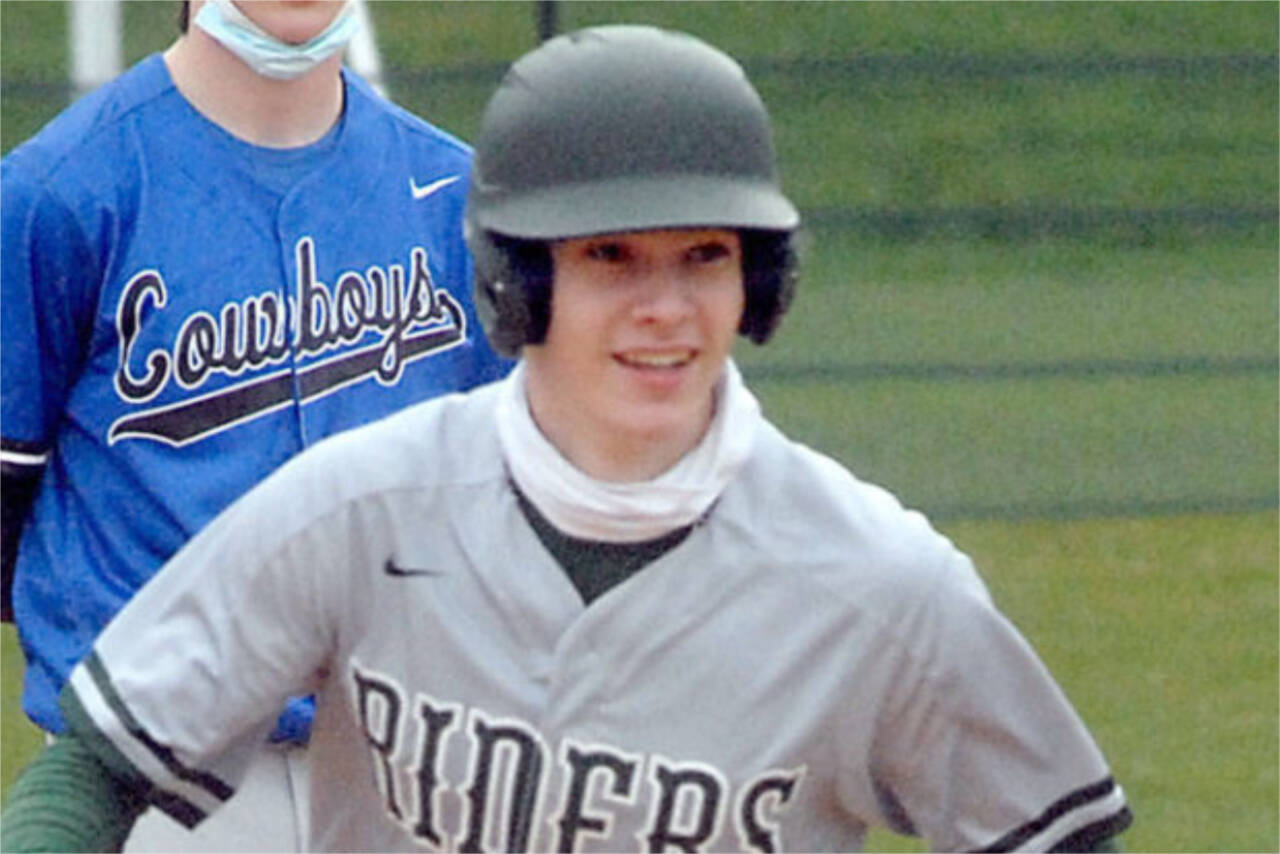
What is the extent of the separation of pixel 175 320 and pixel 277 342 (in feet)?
0.43

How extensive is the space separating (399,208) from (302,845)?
733 mm

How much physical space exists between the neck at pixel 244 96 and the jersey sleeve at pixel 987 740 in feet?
4.24

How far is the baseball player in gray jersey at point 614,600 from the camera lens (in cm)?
288

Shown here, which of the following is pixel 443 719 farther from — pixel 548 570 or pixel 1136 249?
pixel 1136 249

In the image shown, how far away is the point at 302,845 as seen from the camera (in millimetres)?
3754

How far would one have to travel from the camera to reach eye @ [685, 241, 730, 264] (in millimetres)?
2902

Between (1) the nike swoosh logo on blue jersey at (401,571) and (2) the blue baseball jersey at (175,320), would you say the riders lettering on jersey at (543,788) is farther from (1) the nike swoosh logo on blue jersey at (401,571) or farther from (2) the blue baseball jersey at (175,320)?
(2) the blue baseball jersey at (175,320)

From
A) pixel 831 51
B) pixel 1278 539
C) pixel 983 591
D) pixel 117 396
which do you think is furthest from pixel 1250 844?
pixel 831 51

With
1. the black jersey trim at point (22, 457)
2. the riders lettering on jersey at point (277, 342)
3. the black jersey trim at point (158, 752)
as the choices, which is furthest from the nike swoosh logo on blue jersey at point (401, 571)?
the black jersey trim at point (22, 457)

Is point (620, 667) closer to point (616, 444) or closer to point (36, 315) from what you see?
point (616, 444)

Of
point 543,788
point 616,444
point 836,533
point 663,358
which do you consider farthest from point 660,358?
point 543,788

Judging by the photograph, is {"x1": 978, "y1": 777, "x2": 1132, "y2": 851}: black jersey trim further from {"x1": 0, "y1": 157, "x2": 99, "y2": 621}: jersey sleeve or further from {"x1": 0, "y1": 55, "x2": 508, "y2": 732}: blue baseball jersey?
{"x1": 0, "y1": 157, "x2": 99, "y2": 621}: jersey sleeve

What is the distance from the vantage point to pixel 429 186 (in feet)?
13.1

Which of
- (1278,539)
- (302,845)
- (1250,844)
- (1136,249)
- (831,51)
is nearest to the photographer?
(302,845)
